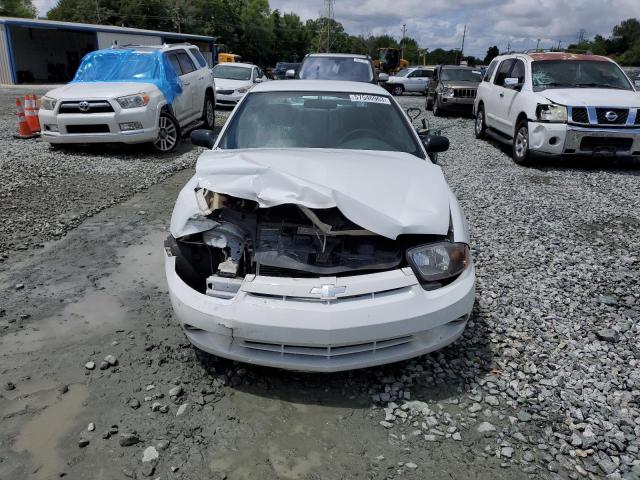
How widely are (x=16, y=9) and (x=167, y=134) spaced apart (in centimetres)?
7230

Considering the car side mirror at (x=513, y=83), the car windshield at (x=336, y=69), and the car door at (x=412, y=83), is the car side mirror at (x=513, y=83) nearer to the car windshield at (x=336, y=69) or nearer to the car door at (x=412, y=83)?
the car windshield at (x=336, y=69)

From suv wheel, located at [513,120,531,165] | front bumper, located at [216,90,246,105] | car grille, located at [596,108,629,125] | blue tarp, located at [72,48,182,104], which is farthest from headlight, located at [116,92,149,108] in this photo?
front bumper, located at [216,90,246,105]

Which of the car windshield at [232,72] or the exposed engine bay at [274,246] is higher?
the car windshield at [232,72]

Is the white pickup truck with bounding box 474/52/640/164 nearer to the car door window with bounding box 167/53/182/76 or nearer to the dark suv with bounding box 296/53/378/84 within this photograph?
the dark suv with bounding box 296/53/378/84

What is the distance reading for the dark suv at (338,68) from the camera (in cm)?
1134

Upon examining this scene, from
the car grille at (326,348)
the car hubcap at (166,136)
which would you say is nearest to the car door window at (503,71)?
the car hubcap at (166,136)

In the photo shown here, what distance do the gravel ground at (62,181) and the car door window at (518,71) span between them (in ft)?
21.2

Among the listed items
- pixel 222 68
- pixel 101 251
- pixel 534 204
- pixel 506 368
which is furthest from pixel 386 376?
pixel 222 68

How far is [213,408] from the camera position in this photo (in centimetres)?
277

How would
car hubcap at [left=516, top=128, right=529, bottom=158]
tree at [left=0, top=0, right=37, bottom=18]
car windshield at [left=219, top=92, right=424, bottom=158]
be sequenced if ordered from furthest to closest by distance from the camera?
tree at [left=0, top=0, right=37, bottom=18], car hubcap at [left=516, top=128, right=529, bottom=158], car windshield at [left=219, top=92, right=424, bottom=158]

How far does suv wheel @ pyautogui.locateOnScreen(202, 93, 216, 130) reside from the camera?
11781 millimetres

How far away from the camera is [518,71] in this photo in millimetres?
9953

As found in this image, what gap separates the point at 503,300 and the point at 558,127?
5.35 meters

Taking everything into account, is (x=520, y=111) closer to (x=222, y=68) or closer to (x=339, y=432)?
(x=339, y=432)
